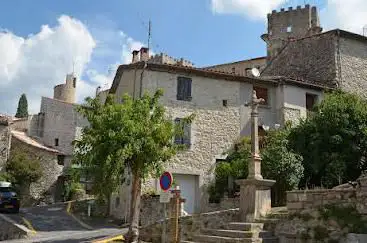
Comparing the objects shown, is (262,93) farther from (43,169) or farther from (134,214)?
(43,169)

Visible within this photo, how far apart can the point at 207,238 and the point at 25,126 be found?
35.2 meters

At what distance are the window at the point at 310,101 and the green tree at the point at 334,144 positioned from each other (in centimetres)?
523

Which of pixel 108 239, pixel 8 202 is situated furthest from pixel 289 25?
pixel 108 239

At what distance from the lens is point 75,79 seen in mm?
51812

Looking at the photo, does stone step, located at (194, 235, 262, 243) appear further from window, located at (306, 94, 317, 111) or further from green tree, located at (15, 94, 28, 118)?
green tree, located at (15, 94, 28, 118)

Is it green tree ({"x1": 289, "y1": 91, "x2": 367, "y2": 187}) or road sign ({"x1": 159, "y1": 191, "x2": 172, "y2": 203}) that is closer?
road sign ({"x1": 159, "y1": 191, "x2": 172, "y2": 203})

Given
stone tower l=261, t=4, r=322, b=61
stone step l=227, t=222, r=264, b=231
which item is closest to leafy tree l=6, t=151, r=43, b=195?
stone step l=227, t=222, r=264, b=231

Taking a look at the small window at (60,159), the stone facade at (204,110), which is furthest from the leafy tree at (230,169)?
the small window at (60,159)

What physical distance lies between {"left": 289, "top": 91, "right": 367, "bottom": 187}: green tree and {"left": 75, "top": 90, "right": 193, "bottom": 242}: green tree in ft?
26.9

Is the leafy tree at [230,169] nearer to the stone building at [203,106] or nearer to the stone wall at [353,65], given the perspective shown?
the stone building at [203,106]

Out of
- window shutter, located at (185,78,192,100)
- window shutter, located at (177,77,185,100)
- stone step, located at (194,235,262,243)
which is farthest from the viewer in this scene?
window shutter, located at (185,78,192,100)

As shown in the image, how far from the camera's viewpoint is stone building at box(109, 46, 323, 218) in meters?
24.0

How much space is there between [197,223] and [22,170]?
21595 millimetres

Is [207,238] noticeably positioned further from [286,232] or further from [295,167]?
[295,167]
